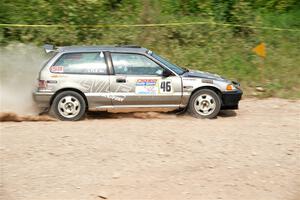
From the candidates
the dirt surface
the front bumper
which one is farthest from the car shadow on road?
the dirt surface

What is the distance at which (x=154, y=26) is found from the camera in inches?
643

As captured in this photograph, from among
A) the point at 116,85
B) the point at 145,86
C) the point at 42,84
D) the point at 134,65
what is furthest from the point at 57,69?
the point at 145,86

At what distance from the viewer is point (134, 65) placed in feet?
33.7

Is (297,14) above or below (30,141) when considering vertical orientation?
above

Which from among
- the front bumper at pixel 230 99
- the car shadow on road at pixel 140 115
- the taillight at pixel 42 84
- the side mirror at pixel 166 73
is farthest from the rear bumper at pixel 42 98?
the front bumper at pixel 230 99

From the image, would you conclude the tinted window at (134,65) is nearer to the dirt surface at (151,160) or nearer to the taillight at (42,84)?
the dirt surface at (151,160)

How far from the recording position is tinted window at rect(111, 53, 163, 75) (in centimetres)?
1024

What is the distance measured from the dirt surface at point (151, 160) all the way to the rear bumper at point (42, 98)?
0.55 meters

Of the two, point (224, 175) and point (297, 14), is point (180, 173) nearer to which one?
point (224, 175)

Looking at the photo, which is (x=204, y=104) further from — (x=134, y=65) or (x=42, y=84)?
(x=42, y=84)

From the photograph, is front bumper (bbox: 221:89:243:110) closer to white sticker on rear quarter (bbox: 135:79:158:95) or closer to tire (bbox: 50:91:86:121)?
white sticker on rear quarter (bbox: 135:79:158:95)

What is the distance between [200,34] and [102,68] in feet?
21.8

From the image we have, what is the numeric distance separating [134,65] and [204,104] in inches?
63.1

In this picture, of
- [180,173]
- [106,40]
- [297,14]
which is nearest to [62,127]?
[180,173]
